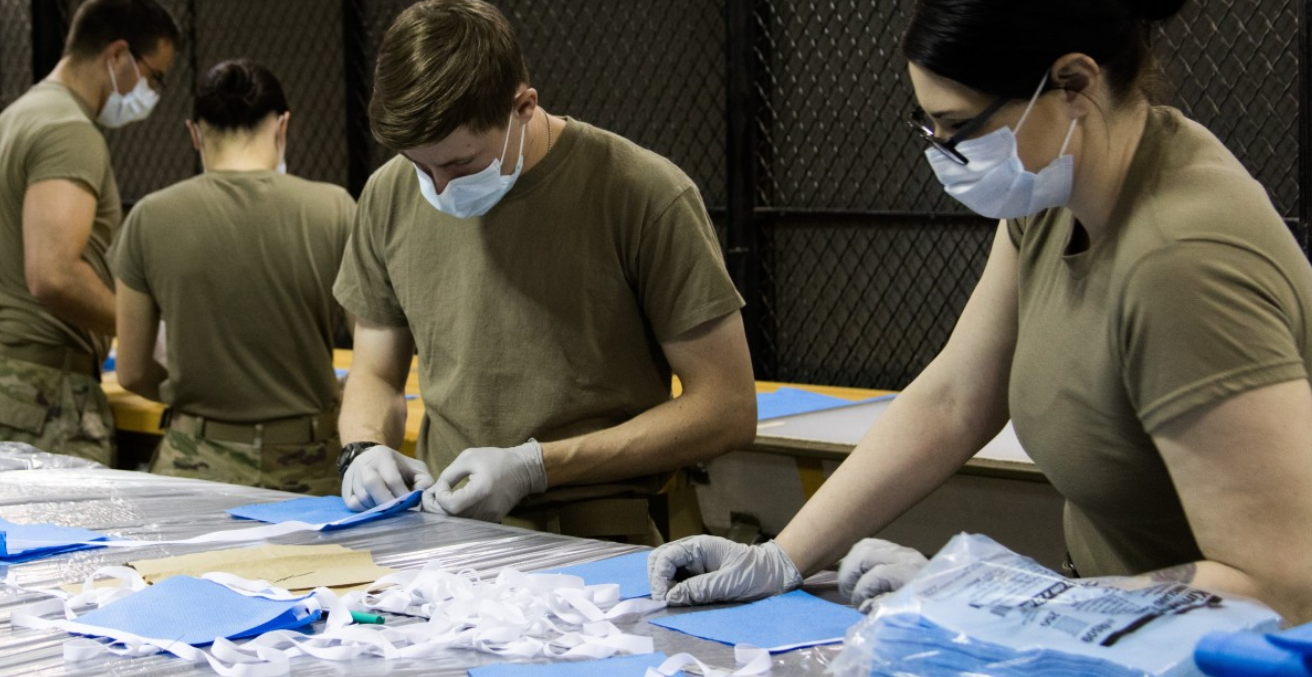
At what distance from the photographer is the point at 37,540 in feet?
5.45

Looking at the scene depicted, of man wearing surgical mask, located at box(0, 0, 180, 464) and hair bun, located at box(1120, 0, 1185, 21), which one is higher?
hair bun, located at box(1120, 0, 1185, 21)

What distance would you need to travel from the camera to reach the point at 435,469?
6.85 feet

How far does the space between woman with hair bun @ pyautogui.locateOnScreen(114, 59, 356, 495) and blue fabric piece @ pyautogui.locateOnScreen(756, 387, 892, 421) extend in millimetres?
969

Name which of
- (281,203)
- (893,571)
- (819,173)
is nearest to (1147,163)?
(893,571)

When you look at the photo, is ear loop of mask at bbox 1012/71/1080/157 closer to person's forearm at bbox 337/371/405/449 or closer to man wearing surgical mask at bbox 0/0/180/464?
person's forearm at bbox 337/371/405/449

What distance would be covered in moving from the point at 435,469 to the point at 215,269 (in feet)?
3.38

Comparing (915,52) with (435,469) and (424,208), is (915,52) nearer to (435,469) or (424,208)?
(424,208)

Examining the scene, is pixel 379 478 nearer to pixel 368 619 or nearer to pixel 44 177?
pixel 368 619

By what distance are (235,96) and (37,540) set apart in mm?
1406

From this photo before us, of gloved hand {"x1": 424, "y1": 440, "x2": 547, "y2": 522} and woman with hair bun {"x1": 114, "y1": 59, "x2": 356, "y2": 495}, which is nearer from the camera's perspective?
gloved hand {"x1": 424, "y1": 440, "x2": 547, "y2": 522}

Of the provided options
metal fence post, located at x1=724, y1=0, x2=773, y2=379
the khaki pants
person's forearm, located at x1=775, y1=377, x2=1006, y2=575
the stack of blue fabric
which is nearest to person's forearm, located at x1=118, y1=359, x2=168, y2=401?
the khaki pants

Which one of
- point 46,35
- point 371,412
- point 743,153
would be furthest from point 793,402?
point 46,35

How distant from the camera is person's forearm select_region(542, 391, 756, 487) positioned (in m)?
1.88

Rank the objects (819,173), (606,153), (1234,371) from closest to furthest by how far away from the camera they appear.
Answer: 1. (1234,371)
2. (606,153)
3. (819,173)
